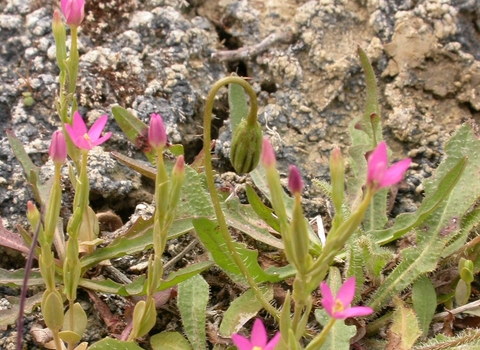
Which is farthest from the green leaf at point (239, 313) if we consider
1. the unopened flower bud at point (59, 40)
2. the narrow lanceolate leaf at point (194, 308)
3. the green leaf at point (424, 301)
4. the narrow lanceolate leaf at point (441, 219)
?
the unopened flower bud at point (59, 40)

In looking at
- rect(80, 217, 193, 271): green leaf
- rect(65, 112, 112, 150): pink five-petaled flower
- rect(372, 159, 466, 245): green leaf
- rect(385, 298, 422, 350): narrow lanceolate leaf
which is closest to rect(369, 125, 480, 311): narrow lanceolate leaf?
rect(372, 159, 466, 245): green leaf

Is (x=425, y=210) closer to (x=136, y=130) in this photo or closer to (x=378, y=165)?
(x=378, y=165)

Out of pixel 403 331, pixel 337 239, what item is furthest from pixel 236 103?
pixel 337 239

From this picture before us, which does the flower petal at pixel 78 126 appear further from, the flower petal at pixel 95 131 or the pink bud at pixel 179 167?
the pink bud at pixel 179 167

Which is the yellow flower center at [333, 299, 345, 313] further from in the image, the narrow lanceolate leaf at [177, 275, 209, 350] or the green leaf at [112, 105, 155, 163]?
the green leaf at [112, 105, 155, 163]

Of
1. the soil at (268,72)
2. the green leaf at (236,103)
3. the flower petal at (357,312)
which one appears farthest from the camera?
the soil at (268,72)
